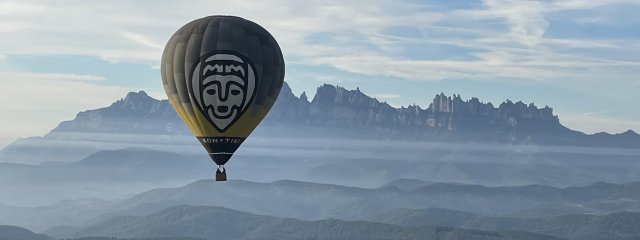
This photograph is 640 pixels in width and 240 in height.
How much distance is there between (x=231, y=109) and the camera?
143 m

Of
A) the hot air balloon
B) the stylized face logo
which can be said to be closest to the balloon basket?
the hot air balloon

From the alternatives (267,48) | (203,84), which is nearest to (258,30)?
(267,48)

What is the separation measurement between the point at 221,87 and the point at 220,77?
4.96 feet

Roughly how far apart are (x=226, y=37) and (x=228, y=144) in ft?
54.2

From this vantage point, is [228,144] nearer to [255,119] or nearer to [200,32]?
[255,119]

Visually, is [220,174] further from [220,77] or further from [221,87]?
[220,77]

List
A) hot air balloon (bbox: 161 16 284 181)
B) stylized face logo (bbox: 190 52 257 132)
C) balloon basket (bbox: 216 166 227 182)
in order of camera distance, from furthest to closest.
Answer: hot air balloon (bbox: 161 16 284 181) → stylized face logo (bbox: 190 52 257 132) → balloon basket (bbox: 216 166 227 182)

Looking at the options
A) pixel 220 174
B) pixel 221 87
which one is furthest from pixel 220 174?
pixel 221 87

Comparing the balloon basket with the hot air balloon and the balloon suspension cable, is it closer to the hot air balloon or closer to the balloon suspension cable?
the balloon suspension cable

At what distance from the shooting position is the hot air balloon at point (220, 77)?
465 feet

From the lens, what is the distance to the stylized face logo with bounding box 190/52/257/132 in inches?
5561

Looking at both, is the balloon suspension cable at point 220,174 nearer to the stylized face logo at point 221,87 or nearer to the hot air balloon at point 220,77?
the hot air balloon at point 220,77

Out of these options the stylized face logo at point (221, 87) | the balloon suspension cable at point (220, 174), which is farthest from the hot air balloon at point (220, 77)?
the balloon suspension cable at point (220, 174)

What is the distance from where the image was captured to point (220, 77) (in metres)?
141
